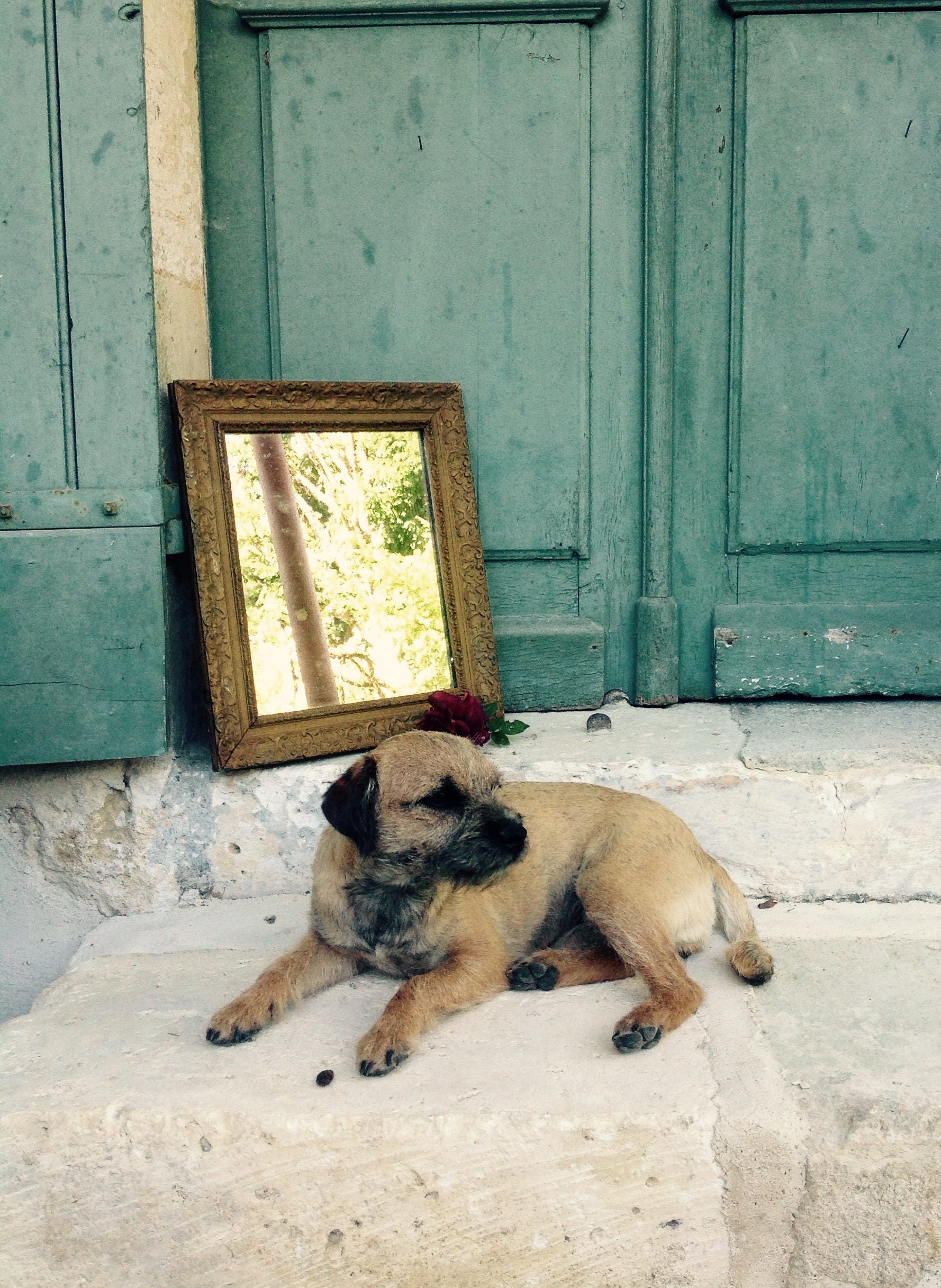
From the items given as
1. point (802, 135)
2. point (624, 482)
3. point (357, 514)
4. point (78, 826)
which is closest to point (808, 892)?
point (624, 482)

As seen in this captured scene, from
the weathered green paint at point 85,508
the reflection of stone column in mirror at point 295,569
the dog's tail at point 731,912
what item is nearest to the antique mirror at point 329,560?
the reflection of stone column in mirror at point 295,569

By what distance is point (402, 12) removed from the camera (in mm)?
3695

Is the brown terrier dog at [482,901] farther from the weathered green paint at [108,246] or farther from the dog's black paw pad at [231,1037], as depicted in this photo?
the weathered green paint at [108,246]

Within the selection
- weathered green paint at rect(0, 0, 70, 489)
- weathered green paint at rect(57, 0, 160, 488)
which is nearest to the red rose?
weathered green paint at rect(57, 0, 160, 488)

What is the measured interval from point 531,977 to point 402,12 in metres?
3.09

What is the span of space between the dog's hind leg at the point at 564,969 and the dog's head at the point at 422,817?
0.30 metres

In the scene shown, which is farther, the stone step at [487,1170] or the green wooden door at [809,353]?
the green wooden door at [809,353]

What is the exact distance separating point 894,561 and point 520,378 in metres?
1.48

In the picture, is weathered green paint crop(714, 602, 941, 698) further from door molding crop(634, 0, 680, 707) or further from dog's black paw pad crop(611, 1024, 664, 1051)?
dog's black paw pad crop(611, 1024, 664, 1051)

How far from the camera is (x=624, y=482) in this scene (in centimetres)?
400

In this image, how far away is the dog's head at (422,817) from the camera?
2627 millimetres

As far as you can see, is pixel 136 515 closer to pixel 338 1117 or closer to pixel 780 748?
pixel 338 1117

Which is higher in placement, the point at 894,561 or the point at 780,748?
the point at 894,561

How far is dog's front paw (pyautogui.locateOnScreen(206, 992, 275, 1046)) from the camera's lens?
2.61 m
